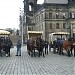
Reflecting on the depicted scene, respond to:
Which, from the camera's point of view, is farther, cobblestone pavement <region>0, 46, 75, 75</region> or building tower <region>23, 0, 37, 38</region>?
building tower <region>23, 0, 37, 38</region>

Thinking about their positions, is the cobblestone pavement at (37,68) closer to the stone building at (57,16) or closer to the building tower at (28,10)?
the stone building at (57,16)

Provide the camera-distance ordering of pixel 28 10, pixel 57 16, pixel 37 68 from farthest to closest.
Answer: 1. pixel 28 10
2. pixel 57 16
3. pixel 37 68

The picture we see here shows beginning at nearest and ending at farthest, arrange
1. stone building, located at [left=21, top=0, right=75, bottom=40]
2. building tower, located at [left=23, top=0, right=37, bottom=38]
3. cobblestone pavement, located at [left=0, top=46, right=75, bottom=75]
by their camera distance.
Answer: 1. cobblestone pavement, located at [left=0, top=46, right=75, bottom=75]
2. stone building, located at [left=21, top=0, right=75, bottom=40]
3. building tower, located at [left=23, top=0, right=37, bottom=38]

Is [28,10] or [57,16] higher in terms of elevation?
[28,10]

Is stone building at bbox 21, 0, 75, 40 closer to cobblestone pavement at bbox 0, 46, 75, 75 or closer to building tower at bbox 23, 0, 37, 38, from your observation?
building tower at bbox 23, 0, 37, 38

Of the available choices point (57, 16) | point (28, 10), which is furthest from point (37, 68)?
point (28, 10)

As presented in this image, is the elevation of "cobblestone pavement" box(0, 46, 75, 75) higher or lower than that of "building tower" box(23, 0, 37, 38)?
lower

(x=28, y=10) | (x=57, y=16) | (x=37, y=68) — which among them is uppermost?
(x=28, y=10)

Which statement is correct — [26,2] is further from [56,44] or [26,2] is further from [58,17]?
[56,44]

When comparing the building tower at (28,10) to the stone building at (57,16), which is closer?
the stone building at (57,16)

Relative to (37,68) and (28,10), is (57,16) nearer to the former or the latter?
(28,10)

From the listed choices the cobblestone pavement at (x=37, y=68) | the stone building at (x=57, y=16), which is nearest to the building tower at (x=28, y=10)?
the stone building at (x=57, y=16)

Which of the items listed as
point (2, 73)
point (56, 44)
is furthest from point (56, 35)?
point (2, 73)

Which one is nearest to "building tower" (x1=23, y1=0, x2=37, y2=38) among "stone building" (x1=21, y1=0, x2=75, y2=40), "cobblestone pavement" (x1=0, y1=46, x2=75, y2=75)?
"stone building" (x1=21, y1=0, x2=75, y2=40)
